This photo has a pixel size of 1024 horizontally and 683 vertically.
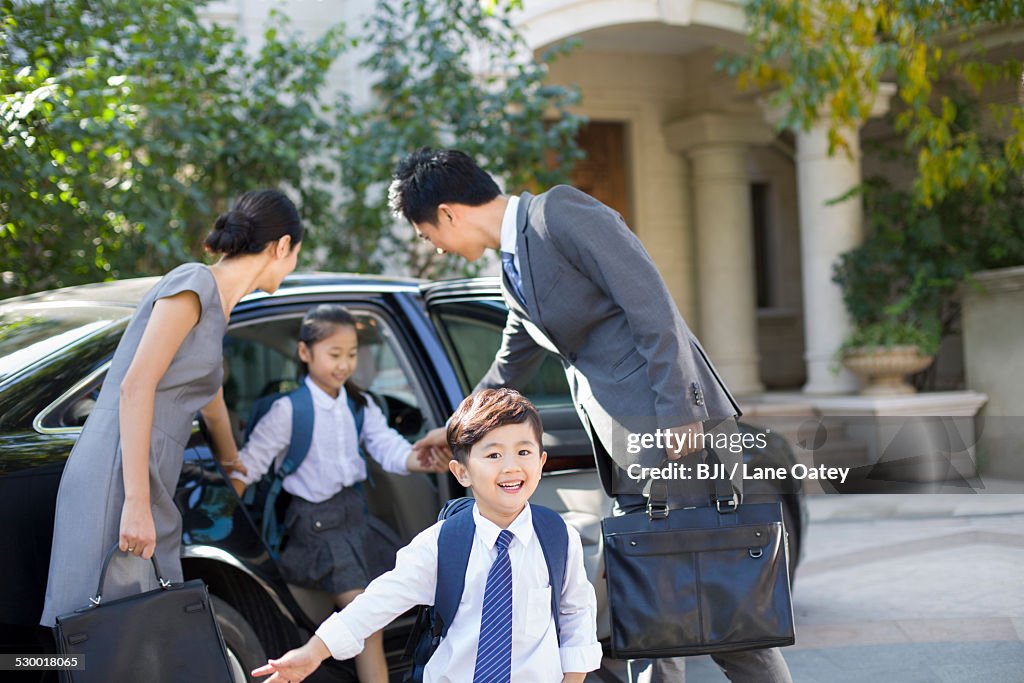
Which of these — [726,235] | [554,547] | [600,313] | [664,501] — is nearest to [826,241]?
[726,235]

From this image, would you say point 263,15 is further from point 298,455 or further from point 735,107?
point 298,455

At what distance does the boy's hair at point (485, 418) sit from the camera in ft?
8.05

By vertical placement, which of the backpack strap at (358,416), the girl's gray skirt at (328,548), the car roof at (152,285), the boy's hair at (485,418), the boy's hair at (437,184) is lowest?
the girl's gray skirt at (328,548)

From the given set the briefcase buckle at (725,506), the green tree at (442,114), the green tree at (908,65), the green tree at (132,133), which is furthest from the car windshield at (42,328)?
the green tree at (908,65)

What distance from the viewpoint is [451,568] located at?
2410mm

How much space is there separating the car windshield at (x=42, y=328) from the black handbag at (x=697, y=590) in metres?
1.71

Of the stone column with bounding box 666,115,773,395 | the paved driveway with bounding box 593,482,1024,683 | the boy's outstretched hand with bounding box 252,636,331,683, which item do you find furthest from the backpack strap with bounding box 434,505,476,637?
the stone column with bounding box 666,115,773,395

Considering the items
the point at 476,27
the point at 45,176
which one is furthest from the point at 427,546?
the point at 476,27

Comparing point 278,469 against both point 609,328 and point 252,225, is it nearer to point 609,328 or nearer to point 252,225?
point 252,225

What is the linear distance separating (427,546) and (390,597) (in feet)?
0.47

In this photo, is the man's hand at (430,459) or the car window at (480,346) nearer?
the man's hand at (430,459)

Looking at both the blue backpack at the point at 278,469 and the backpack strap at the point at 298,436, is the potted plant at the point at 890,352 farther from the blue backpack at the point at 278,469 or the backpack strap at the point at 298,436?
the backpack strap at the point at 298,436

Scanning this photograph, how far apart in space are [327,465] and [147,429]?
108 cm

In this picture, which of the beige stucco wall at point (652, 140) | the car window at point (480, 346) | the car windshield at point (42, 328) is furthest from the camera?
the beige stucco wall at point (652, 140)
